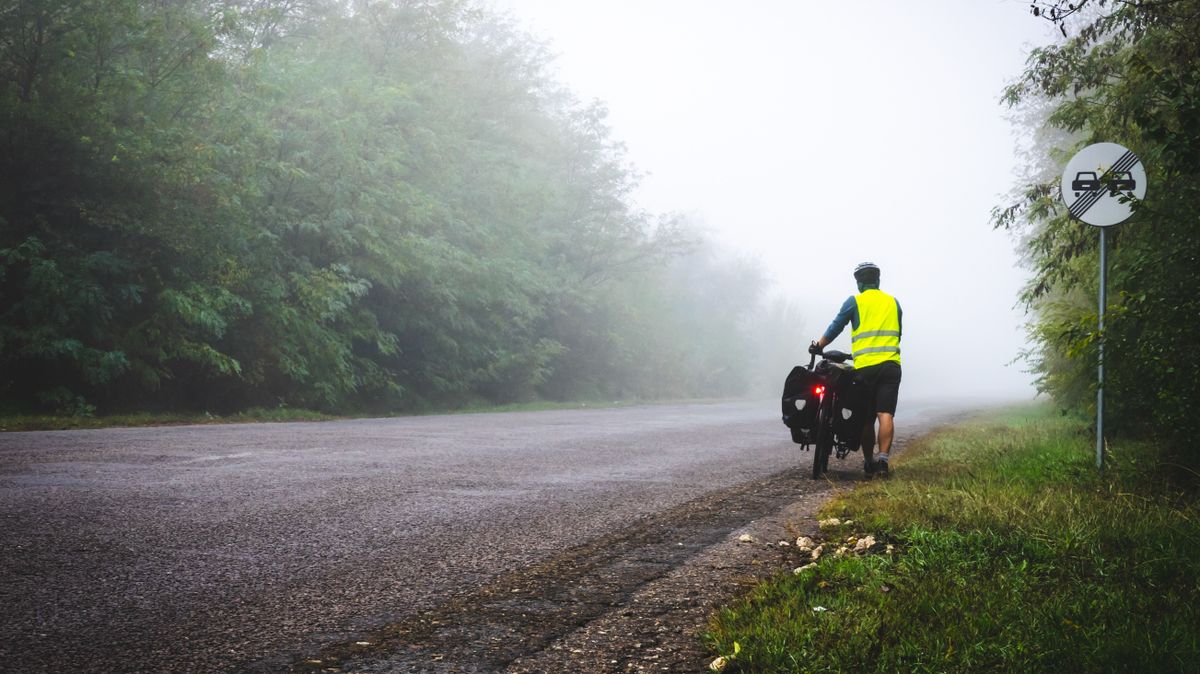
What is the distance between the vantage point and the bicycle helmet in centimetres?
771

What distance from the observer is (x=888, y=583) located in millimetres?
3537

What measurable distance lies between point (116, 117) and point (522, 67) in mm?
21014

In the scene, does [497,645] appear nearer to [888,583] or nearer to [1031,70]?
[888,583]

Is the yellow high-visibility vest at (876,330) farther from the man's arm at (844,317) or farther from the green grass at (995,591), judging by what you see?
the green grass at (995,591)

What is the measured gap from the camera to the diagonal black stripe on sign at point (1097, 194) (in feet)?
21.6

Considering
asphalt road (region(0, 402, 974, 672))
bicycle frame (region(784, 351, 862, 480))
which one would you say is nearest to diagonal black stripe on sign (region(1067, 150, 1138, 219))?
bicycle frame (region(784, 351, 862, 480))

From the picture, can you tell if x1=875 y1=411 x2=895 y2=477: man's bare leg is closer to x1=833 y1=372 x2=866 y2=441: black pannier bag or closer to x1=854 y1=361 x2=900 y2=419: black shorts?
x1=854 y1=361 x2=900 y2=419: black shorts

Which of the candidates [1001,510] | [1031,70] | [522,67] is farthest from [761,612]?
[522,67]

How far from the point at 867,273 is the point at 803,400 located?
142cm

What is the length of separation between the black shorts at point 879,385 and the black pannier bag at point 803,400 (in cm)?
50

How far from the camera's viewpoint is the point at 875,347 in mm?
7504

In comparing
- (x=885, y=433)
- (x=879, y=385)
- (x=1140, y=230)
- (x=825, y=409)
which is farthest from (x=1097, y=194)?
(x=825, y=409)

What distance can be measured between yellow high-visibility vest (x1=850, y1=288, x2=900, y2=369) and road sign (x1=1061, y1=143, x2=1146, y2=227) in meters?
1.71

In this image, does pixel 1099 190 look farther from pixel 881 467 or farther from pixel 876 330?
pixel 881 467
